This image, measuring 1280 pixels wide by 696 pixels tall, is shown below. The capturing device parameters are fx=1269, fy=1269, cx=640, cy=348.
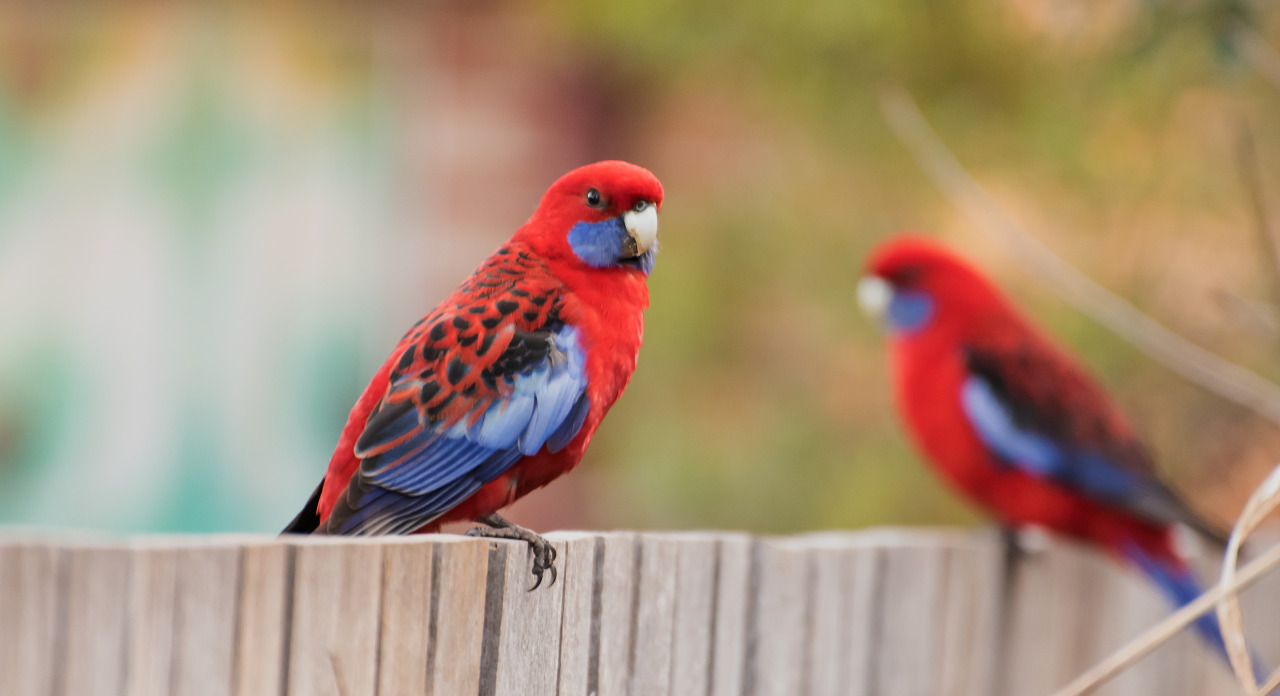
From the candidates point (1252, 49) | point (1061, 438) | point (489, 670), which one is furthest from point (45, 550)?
point (1061, 438)

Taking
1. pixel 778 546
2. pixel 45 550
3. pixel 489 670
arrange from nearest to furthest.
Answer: pixel 45 550 < pixel 489 670 < pixel 778 546

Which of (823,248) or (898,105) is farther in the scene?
(823,248)

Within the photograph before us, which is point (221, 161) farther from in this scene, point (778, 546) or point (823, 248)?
point (778, 546)

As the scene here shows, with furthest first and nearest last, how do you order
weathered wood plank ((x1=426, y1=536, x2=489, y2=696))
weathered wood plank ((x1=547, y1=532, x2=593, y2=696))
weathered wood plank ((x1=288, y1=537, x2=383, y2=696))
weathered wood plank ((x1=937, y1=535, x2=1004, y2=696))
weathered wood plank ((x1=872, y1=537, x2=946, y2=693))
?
weathered wood plank ((x1=937, y1=535, x2=1004, y2=696))
weathered wood plank ((x1=872, y1=537, x2=946, y2=693))
weathered wood plank ((x1=547, y1=532, x2=593, y2=696))
weathered wood plank ((x1=426, y1=536, x2=489, y2=696))
weathered wood plank ((x1=288, y1=537, x2=383, y2=696))

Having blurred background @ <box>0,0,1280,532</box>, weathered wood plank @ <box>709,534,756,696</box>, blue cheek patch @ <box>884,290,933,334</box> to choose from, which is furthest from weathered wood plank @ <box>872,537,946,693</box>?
blurred background @ <box>0,0,1280,532</box>

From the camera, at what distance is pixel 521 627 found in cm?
130

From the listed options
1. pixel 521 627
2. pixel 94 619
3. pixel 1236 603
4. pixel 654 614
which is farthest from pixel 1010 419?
pixel 94 619

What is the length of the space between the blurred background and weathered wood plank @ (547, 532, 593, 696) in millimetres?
2496

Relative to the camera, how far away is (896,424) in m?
4.21

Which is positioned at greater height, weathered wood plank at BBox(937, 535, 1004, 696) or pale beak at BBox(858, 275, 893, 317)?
pale beak at BBox(858, 275, 893, 317)

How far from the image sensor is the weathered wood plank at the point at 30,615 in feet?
3.18

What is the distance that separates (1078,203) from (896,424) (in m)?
0.94

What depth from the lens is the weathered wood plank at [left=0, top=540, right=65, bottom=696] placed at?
3.18 feet

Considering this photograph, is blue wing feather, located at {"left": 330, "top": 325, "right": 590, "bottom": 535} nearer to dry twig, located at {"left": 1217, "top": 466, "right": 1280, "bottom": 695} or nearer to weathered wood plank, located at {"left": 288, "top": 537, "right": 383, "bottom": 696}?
weathered wood plank, located at {"left": 288, "top": 537, "right": 383, "bottom": 696}
